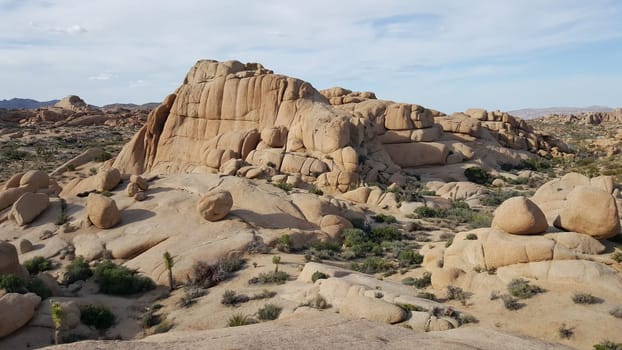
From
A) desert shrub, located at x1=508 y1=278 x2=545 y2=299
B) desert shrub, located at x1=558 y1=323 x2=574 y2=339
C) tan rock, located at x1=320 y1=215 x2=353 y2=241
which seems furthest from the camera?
tan rock, located at x1=320 y1=215 x2=353 y2=241

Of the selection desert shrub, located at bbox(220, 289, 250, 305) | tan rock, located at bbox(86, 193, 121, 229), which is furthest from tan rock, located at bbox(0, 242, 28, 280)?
desert shrub, located at bbox(220, 289, 250, 305)

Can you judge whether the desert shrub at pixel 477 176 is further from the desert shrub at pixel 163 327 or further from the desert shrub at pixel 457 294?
the desert shrub at pixel 163 327

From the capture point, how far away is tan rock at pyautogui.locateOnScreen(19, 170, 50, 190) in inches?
1153

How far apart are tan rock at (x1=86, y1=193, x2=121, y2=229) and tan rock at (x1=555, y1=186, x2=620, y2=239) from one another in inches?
824

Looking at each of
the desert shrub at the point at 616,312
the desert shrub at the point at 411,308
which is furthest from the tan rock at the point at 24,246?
the desert shrub at the point at 616,312

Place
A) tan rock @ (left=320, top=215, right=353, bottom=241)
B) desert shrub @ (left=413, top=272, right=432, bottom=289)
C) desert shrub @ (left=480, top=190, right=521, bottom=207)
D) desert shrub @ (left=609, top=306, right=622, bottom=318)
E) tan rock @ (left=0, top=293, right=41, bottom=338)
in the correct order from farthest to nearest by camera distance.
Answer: desert shrub @ (left=480, top=190, right=521, bottom=207), tan rock @ (left=320, top=215, right=353, bottom=241), desert shrub @ (left=413, top=272, right=432, bottom=289), tan rock @ (left=0, top=293, right=41, bottom=338), desert shrub @ (left=609, top=306, right=622, bottom=318)

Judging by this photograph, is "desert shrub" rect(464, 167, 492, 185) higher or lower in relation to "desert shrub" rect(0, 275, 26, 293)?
higher

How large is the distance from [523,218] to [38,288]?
18.1 metres

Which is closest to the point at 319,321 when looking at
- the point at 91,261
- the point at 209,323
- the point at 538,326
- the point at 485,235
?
the point at 209,323

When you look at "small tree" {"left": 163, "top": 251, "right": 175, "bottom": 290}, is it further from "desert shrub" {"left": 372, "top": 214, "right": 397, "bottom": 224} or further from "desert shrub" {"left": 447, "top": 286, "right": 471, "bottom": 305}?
"desert shrub" {"left": 372, "top": 214, "right": 397, "bottom": 224}

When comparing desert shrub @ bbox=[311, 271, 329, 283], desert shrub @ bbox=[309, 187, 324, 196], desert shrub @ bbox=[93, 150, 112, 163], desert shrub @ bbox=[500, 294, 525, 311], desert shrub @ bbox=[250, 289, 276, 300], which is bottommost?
desert shrub @ bbox=[250, 289, 276, 300]

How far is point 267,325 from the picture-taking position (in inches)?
380

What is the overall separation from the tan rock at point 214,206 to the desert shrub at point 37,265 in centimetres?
731

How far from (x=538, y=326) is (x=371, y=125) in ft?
103
